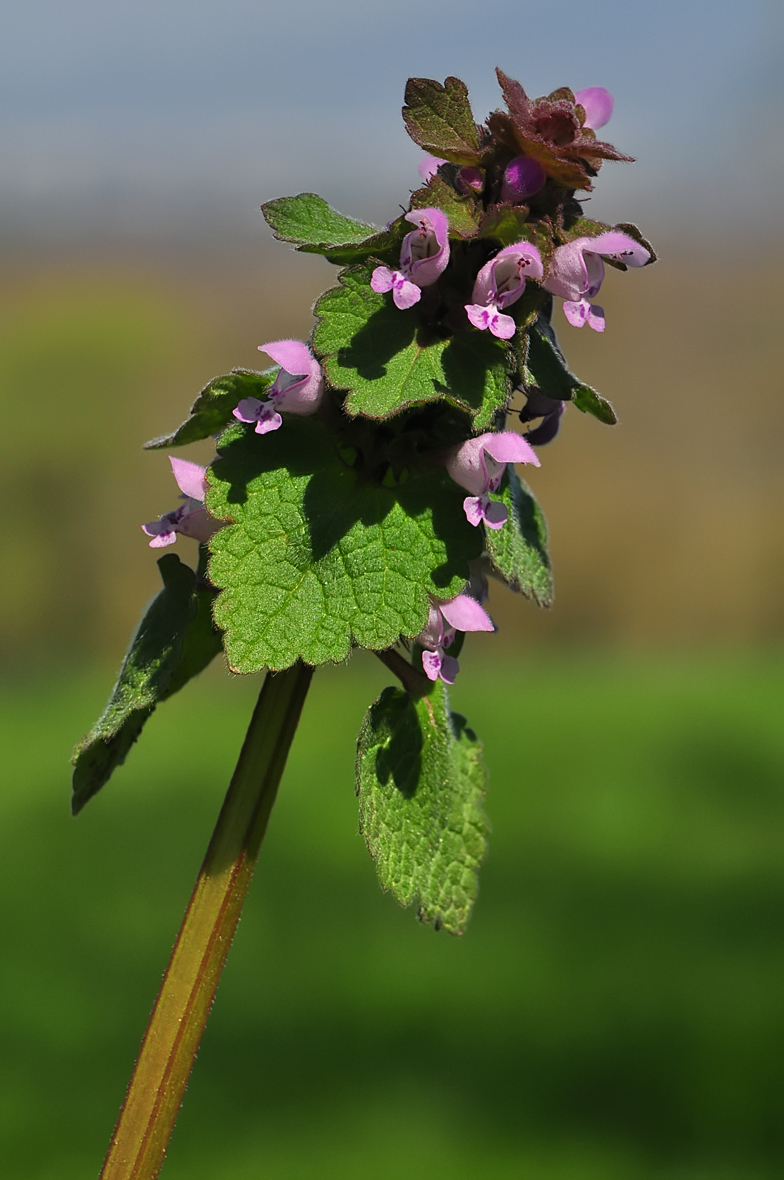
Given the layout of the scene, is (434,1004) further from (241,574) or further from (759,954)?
(241,574)

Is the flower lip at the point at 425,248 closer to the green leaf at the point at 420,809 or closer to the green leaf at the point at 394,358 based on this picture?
the green leaf at the point at 394,358

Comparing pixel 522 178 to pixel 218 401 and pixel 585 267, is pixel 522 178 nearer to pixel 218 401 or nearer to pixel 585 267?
pixel 585 267

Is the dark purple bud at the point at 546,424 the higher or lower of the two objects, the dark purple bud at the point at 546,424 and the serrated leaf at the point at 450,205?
the lower

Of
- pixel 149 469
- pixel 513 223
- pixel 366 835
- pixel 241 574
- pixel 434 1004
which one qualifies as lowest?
pixel 434 1004

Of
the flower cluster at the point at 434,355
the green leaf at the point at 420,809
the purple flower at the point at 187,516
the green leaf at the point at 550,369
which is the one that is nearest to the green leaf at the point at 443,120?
the flower cluster at the point at 434,355

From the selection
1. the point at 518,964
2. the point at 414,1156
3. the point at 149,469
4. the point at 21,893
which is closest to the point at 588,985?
the point at 518,964

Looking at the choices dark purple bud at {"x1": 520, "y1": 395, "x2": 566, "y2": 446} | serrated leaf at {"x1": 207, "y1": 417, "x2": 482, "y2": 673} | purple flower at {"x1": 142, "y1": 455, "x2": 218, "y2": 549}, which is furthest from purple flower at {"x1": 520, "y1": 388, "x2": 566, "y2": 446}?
purple flower at {"x1": 142, "y1": 455, "x2": 218, "y2": 549}

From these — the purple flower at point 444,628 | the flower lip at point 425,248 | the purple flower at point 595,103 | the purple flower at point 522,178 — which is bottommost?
the purple flower at point 444,628
